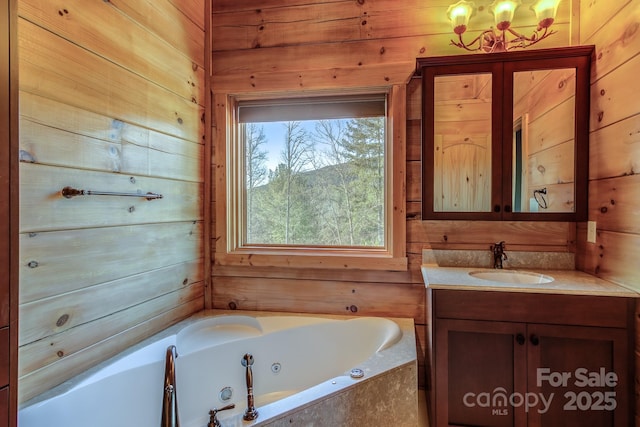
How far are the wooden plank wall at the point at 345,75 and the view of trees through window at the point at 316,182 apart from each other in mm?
214

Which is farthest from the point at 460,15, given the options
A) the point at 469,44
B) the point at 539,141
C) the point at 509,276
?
the point at 509,276

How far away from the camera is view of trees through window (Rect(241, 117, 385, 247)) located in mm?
2152

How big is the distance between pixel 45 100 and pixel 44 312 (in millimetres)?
759

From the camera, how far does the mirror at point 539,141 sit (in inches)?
69.1

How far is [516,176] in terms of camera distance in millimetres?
1771

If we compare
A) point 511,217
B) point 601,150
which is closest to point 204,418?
point 511,217

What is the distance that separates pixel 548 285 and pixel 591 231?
0.48 meters

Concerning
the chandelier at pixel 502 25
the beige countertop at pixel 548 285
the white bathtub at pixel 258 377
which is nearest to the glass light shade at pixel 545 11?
the chandelier at pixel 502 25

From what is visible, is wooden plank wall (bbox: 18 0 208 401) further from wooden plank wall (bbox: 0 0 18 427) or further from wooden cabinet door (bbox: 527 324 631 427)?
wooden cabinet door (bbox: 527 324 631 427)

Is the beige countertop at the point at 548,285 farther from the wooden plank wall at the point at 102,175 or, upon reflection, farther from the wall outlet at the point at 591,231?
the wooden plank wall at the point at 102,175

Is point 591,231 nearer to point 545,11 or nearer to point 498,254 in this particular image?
point 498,254

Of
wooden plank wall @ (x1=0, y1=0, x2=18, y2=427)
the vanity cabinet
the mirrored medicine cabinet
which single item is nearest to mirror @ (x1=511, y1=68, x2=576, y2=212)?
the mirrored medicine cabinet

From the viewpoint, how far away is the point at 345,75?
204 cm

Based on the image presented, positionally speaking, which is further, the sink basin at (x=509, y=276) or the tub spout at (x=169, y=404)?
the sink basin at (x=509, y=276)
